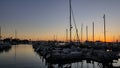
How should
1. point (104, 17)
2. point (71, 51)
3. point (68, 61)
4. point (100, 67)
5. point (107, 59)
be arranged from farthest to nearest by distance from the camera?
1. point (104, 17)
2. point (71, 51)
3. point (68, 61)
4. point (107, 59)
5. point (100, 67)

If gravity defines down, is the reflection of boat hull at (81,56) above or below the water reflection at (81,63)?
above

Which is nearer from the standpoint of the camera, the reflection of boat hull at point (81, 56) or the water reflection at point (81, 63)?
the water reflection at point (81, 63)

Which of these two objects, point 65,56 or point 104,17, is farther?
point 104,17

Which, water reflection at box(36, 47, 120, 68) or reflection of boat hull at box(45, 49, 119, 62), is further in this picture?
reflection of boat hull at box(45, 49, 119, 62)

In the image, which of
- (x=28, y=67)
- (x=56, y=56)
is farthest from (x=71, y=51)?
(x=28, y=67)

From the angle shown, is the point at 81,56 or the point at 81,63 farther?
the point at 81,56

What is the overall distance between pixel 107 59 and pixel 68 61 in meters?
7.06

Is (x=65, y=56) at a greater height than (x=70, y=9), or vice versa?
(x=70, y=9)

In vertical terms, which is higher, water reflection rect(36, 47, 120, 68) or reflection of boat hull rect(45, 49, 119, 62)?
reflection of boat hull rect(45, 49, 119, 62)

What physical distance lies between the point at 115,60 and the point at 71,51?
A: 8.74m

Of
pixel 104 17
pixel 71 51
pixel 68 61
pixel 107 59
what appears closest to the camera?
pixel 107 59

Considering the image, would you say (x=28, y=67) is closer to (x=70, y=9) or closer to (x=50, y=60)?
(x=50, y=60)

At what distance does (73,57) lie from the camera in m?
39.4

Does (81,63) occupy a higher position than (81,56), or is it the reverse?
(81,56)
